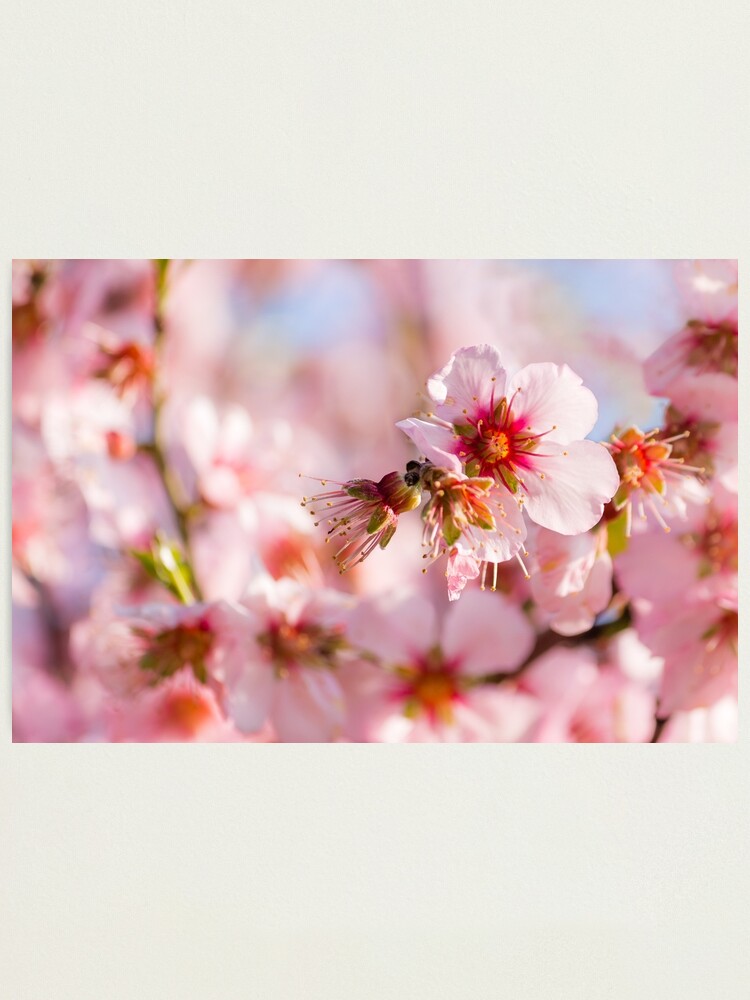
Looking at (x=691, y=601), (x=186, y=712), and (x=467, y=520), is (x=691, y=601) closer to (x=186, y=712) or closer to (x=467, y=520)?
(x=467, y=520)

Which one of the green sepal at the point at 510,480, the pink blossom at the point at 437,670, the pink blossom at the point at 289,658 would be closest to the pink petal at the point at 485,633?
the pink blossom at the point at 437,670

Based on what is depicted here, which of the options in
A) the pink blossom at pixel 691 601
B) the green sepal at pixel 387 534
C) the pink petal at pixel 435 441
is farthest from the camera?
the pink blossom at pixel 691 601

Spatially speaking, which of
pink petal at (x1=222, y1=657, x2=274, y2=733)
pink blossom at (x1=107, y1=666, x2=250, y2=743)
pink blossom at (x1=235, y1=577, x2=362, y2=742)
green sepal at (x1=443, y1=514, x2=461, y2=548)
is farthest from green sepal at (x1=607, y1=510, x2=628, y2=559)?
pink blossom at (x1=107, y1=666, x2=250, y2=743)

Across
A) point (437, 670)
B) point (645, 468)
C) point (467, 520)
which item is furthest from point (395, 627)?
point (645, 468)

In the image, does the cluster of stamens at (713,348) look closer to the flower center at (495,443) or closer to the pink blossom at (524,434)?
the pink blossom at (524,434)

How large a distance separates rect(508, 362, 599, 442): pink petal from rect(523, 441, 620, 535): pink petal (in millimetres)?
22

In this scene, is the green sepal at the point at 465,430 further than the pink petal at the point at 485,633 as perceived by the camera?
No

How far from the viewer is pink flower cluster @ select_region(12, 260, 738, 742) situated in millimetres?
1663

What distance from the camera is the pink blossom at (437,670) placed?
1665mm
